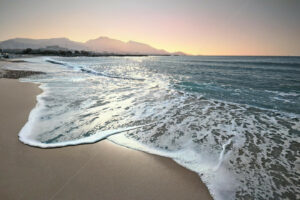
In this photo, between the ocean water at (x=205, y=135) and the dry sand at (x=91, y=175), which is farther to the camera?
the ocean water at (x=205, y=135)

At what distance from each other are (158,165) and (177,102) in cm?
513

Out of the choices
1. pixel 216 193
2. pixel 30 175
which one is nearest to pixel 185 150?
pixel 216 193

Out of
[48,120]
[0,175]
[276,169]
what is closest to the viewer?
[0,175]

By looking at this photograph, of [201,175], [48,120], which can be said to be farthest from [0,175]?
[201,175]

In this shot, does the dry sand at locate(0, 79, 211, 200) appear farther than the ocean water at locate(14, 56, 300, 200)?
No

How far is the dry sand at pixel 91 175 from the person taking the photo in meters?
2.33

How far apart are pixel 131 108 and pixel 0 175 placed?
14.9 ft

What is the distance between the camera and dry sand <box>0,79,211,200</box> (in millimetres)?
2334

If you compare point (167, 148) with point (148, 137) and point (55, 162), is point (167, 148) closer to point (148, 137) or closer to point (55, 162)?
point (148, 137)

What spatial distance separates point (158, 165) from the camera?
10.2 feet

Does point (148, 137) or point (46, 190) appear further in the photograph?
point (148, 137)

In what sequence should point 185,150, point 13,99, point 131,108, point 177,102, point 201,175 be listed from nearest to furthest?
1. point 201,175
2. point 185,150
3. point 131,108
4. point 13,99
5. point 177,102

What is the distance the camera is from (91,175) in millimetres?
2689

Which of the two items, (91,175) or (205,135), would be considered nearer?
(91,175)
